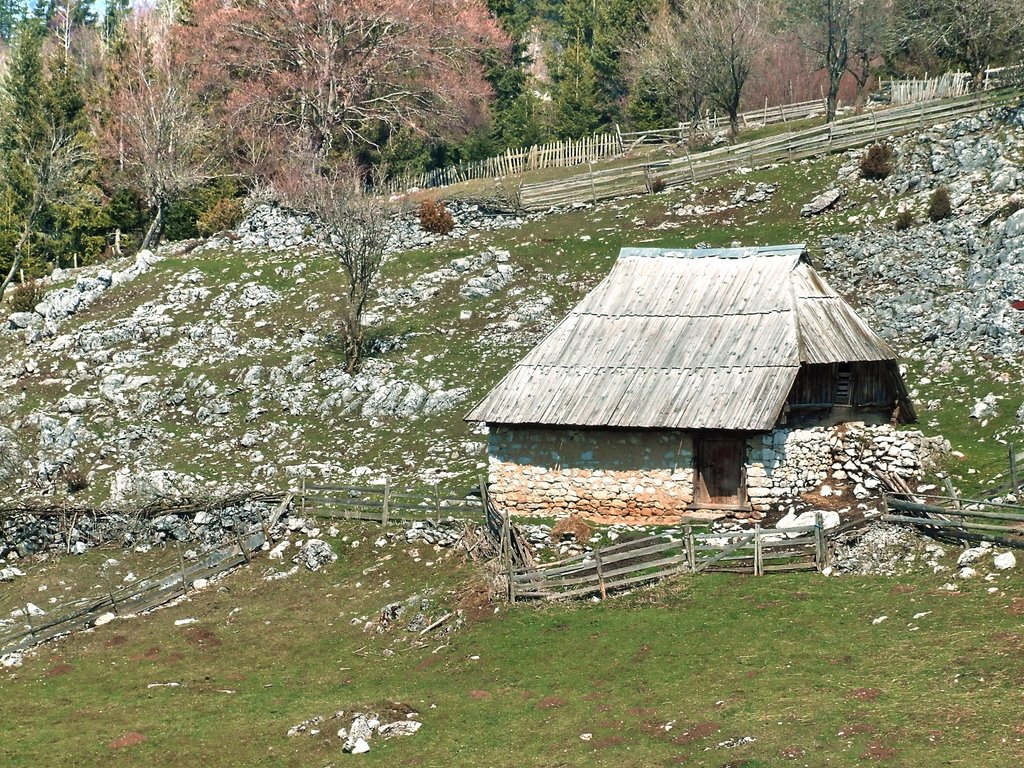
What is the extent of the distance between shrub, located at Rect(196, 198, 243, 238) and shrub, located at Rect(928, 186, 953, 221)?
32.5 m

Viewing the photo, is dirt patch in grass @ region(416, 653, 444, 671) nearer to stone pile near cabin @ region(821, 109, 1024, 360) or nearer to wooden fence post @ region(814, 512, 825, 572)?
wooden fence post @ region(814, 512, 825, 572)

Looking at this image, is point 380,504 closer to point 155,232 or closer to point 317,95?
point 155,232

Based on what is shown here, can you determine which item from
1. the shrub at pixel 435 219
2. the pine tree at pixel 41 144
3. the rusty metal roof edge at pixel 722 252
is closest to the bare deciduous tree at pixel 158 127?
the pine tree at pixel 41 144

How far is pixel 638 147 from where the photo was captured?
7825 cm

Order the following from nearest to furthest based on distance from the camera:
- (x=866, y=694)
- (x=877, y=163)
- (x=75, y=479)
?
(x=866, y=694), (x=75, y=479), (x=877, y=163)

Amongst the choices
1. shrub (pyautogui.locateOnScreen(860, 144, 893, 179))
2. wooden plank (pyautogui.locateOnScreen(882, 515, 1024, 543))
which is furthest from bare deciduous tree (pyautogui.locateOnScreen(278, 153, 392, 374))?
wooden plank (pyautogui.locateOnScreen(882, 515, 1024, 543))

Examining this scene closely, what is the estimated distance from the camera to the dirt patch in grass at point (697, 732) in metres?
21.2

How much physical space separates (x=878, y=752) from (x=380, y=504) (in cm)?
2047

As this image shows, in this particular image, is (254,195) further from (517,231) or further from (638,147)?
(638,147)

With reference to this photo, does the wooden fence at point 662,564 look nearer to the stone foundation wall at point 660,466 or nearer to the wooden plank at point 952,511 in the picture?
the wooden plank at point 952,511

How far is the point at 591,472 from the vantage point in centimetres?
3503

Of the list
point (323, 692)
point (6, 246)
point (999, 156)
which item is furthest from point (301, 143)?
point (323, 692)

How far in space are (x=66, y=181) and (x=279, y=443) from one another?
39626 mm

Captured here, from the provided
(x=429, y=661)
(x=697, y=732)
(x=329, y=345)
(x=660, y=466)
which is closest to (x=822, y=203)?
(x=329, y=345)
